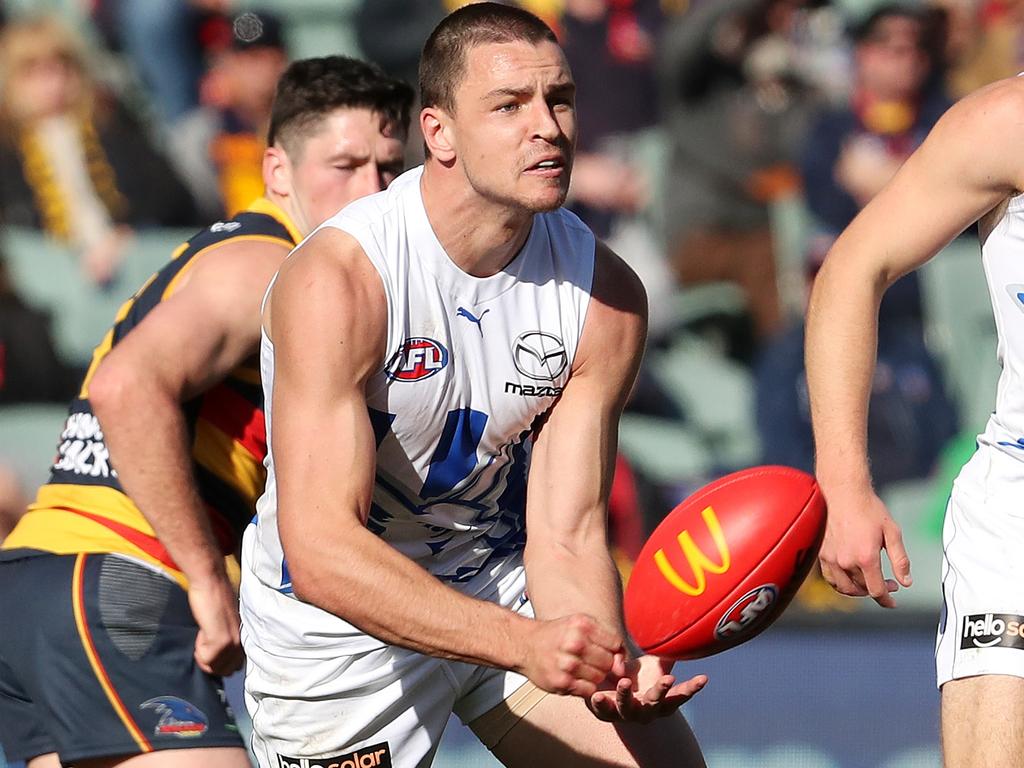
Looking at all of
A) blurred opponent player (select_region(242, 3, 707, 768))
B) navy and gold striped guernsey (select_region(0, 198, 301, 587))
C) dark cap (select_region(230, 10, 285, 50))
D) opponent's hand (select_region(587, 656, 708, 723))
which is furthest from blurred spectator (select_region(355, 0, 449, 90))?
opponent's hand (select_region(587, 656, 708, 723))

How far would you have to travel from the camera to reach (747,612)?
10.7ft

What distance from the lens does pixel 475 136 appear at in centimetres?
323

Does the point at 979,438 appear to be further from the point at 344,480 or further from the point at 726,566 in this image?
the point at 344,480

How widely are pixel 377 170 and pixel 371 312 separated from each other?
83 centimetres

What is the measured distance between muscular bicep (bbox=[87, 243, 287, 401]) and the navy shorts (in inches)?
18.0

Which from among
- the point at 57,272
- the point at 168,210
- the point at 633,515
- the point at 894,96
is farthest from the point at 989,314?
the point at 57,272

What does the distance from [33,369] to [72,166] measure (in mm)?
978

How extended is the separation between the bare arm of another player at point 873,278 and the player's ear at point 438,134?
830 millimetres

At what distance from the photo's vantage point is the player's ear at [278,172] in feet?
12.9

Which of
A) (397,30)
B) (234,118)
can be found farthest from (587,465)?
(234,118)

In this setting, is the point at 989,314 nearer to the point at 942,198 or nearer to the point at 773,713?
the point at 773,713

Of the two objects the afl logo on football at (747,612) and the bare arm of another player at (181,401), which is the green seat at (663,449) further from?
the afl logo on football at (747,612)

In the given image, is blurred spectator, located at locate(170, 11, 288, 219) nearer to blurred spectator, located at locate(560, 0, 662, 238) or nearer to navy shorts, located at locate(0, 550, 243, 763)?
blurred spectator, located at locate(560, 0, 662, 238)

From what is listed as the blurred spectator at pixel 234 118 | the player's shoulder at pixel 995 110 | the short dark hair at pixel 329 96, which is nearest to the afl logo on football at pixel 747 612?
the player's shoulder at pixel 995 110
